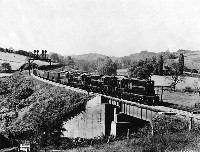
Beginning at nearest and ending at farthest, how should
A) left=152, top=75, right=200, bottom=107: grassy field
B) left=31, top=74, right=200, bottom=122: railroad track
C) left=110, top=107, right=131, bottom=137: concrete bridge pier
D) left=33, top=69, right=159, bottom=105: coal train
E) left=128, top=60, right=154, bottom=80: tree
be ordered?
left=31, top=74, right=200, bottom=122: railroad track
left=110, top=107, right=131, bottom=137: concrete bridge pier
left=33, top=69, right=159, bottom=105: coal train
left=152, top=75, right=200, bottom=107: grassy field
left=128, top=60, right=154, bottom=80: tree

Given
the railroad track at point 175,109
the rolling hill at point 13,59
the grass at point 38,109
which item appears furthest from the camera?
the rolling hill at point 13,59

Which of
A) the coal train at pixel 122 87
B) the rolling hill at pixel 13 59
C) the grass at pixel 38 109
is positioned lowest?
the grass at pixel 38 109

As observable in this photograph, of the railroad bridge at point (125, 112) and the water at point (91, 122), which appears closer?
the railroad bridge at point (125, 112)

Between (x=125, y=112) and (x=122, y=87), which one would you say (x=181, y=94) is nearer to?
(x=122, y=87)

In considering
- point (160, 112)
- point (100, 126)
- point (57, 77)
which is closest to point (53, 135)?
point (100, 126)

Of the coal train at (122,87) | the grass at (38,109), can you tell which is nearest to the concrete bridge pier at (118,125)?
the coal train at (122,87)

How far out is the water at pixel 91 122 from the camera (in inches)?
1399

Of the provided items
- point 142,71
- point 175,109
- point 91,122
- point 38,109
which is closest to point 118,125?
point 91,122

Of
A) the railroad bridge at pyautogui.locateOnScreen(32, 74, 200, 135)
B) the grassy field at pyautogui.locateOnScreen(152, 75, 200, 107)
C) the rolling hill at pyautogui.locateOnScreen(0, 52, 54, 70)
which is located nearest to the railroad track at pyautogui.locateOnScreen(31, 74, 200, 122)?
the railroad bridge at pyautogui.locateOnScreen(32, 74, 200, 135)

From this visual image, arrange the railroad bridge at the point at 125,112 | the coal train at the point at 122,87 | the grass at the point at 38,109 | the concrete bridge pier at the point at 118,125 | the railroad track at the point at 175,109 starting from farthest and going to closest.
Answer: the grass at the point at 38,109 → the coal train at the point at 122,87 → the concrete bridge pier at the point at 118,125 → the railroad bridge at the point at 125,112 → the railroad track at the point at 175,109

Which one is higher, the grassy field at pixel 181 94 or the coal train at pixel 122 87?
the coal train at pixel 122 87

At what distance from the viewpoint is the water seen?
117 ft

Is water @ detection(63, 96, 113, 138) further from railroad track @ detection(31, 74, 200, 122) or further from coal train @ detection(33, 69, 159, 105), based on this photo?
railroad track @ detection(31, 74, 200, 122)

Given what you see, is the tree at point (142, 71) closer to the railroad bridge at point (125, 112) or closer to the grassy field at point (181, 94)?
the grassy field at point (181, 94)
